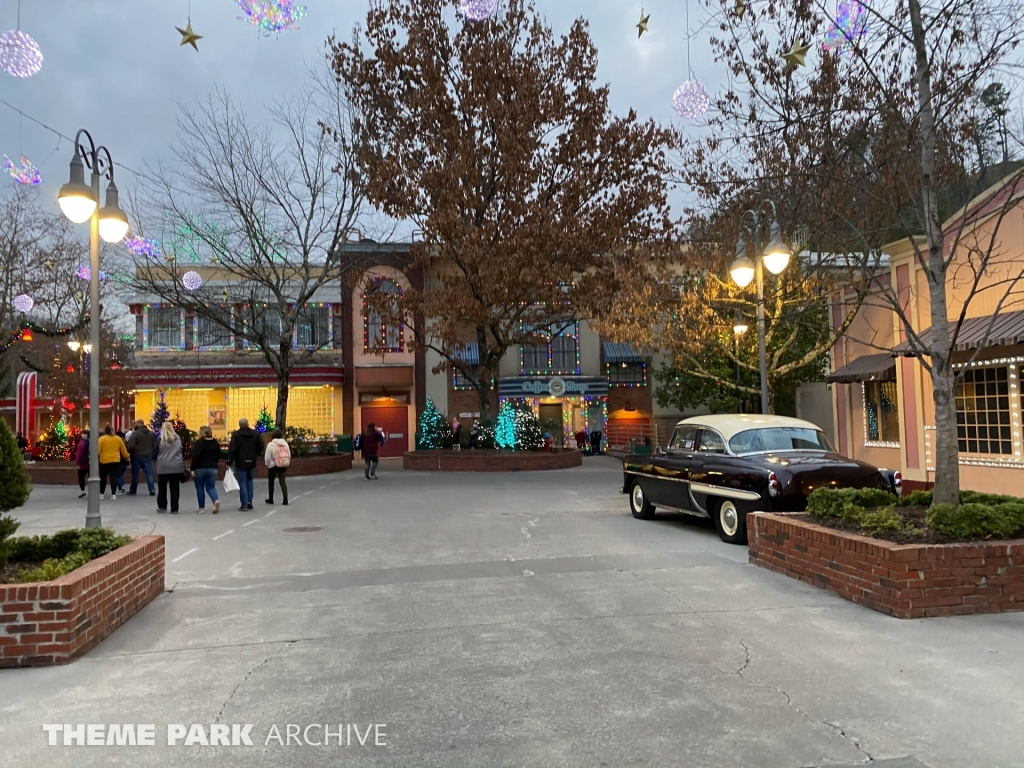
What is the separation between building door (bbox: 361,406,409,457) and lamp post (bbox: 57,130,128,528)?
24.5 m

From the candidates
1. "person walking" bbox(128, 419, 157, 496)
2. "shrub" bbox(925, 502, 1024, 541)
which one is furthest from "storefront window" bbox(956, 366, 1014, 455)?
"person walking" bbox(128, 419, 157, 496)

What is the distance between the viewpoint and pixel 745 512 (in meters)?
9.80

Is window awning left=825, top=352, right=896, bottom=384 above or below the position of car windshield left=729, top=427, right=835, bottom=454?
above

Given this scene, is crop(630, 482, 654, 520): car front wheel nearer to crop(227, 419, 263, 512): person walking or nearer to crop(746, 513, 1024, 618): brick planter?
crop(746, 513, 1024, 618): brick planter

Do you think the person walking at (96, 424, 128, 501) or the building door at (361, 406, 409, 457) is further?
the building door at (361, 406, 409, 457)

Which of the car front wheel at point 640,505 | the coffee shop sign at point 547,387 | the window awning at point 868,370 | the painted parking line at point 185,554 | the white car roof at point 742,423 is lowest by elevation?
the painted parking line at point 185,554

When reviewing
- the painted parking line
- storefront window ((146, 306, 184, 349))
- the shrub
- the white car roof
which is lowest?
the painted parking line

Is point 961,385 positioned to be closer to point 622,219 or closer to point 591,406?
point 622,219

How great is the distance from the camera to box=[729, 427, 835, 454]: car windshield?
35.0 ft

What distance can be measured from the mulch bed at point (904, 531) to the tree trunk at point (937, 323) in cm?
32

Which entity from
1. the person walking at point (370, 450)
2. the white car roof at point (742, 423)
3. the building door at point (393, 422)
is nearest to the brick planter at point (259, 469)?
the person walking at point (370, 450)

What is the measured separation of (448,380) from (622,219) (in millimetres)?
12812

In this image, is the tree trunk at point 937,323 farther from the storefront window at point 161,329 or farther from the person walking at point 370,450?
the storefront window at point 161,329

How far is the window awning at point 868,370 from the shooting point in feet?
54.3
